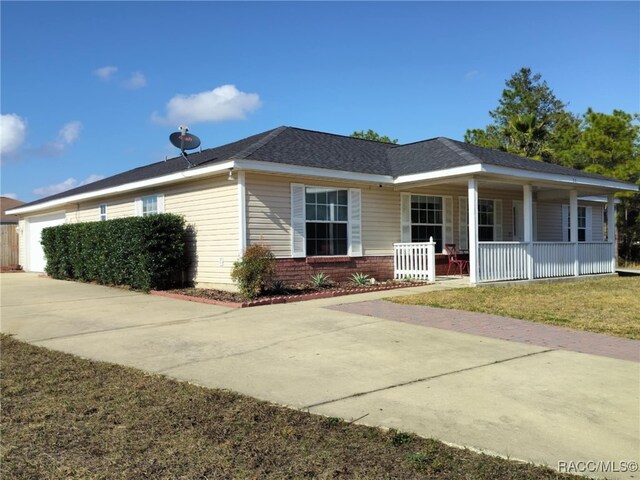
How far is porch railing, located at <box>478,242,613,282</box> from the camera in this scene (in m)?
14.2

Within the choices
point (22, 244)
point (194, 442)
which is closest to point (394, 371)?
point (194, 442)

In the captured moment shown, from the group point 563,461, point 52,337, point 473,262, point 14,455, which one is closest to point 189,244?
point 52,337

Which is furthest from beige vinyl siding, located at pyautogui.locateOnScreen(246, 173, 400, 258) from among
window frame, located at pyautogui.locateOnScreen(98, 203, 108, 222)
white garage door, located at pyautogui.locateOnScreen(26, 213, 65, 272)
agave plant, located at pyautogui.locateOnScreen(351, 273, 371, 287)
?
white garage door, located at pyautogui.locateOnScreen(26, 213, 65, 272)

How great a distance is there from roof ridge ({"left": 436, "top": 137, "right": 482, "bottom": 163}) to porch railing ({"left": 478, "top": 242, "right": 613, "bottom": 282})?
2.23 meters

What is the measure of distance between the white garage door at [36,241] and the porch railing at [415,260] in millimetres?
15493

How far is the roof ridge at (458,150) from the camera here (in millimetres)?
13684

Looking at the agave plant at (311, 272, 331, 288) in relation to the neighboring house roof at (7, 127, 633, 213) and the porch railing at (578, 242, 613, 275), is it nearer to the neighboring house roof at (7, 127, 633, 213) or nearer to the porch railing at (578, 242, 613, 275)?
the neighboring house roof at (7, 127, 633, 213)

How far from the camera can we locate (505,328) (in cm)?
829

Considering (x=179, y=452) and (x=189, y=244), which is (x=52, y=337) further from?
(x=189, y=244)

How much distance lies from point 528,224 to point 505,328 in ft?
24.2

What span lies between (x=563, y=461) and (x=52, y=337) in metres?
7.26

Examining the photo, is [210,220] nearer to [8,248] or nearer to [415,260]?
[415,260]

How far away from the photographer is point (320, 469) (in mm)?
3439

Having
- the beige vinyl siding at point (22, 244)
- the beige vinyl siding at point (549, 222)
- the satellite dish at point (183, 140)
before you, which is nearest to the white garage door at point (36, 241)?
the beige vinyl siding at point (22, 244)
